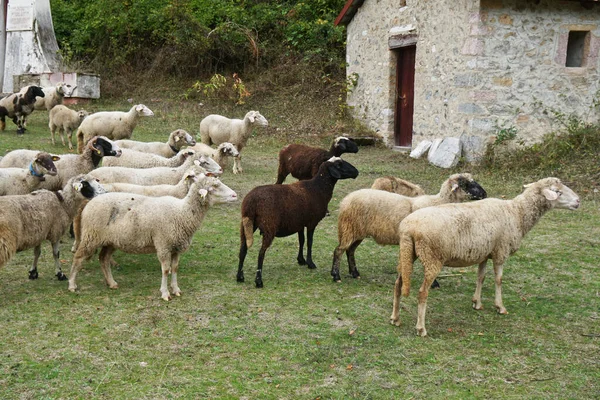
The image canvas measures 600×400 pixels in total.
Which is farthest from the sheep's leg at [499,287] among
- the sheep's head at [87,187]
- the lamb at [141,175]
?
the sheep's head at [87,187]

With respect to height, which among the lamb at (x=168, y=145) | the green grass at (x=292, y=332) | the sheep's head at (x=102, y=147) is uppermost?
the lamb at (x=168, y=145)

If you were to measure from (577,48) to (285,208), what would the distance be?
1044cm

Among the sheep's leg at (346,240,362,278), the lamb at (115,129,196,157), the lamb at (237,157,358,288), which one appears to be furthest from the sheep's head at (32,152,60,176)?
the sheep's leg at (346,240,362,278)

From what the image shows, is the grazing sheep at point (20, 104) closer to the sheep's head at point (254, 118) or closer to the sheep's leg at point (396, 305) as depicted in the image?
the sheep's head at point (254, 118)

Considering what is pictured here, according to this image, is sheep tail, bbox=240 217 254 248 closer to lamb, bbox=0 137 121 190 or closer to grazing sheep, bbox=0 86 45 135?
lamb, bbox=0 137 121 190

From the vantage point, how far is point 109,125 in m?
12.2

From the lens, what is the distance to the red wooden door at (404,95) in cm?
1588

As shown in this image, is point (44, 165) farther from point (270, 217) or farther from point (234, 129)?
point (234, 129)

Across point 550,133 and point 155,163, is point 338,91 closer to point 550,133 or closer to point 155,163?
point 550,133

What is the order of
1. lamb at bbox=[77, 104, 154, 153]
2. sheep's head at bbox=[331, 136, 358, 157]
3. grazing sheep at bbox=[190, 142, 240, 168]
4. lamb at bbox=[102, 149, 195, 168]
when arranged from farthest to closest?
lamb at bbox=[77, 104, 154, 153] → grazing sheep at bbox=[190, 142, 240, 168] → sheep's head at bbox=[331, 136, 358, 157] → lamb at bbox=[102, 149, 195, 168]

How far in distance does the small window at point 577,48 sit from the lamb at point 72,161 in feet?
35.3

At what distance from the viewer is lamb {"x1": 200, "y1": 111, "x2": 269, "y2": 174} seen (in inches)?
505

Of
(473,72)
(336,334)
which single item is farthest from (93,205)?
(473,72)

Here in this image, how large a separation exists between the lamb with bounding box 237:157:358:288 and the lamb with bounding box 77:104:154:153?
674 cm
